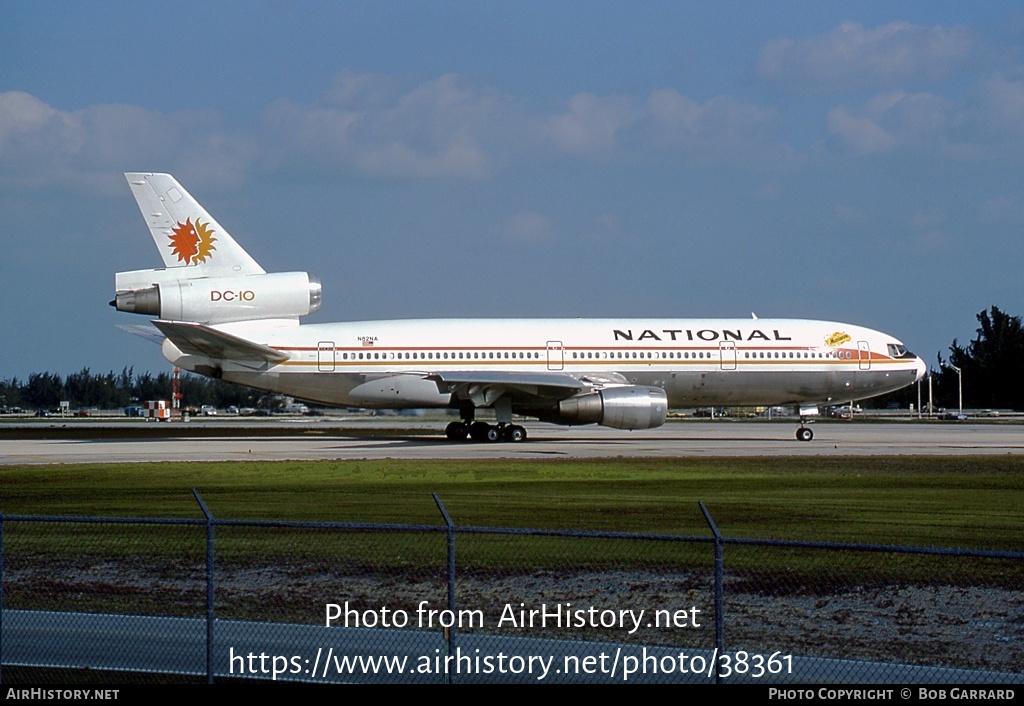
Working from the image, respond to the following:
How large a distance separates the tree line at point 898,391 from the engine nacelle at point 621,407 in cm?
4939

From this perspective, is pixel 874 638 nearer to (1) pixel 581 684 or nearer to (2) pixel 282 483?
(1) pixel 581 684

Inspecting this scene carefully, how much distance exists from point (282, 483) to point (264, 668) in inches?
594

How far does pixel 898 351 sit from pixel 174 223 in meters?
27.7

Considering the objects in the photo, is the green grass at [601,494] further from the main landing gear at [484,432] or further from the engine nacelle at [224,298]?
the engine nacelle at [224,298]

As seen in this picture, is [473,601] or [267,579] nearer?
[473,601]

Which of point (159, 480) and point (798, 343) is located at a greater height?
point (798, 343)

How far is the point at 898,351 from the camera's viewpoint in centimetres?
4406

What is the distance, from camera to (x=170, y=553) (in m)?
15.2

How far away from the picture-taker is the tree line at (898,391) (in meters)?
114

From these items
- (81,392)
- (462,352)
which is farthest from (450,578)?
(81,392)

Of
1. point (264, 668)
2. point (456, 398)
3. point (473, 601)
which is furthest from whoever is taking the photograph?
point (456, 398)

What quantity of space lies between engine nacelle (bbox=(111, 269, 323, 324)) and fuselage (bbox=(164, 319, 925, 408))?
22.8 inches

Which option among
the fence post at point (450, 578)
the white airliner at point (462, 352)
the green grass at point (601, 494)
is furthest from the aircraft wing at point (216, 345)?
the fence post at point (450, 578)

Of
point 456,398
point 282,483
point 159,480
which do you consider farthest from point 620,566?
point 456,398
